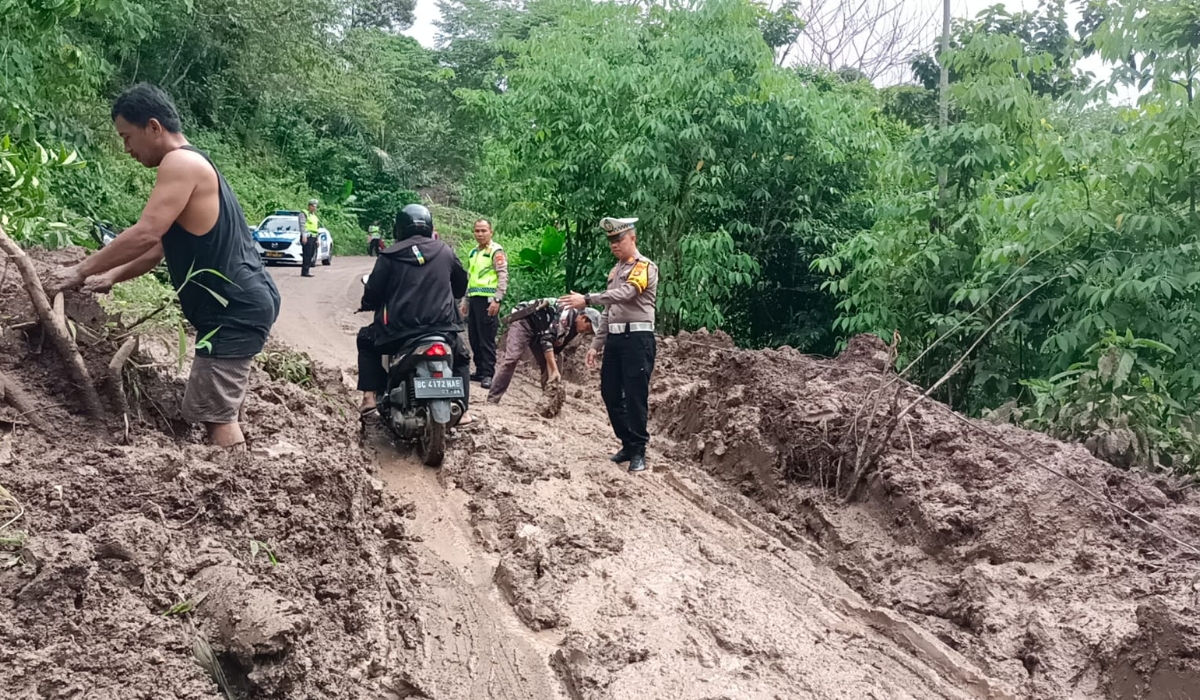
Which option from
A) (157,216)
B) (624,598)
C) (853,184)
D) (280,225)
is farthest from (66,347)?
(280,225)

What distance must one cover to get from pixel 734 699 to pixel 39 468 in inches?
111

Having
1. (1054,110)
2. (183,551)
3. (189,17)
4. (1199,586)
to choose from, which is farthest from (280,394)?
(189,17)

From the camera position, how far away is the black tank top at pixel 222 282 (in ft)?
13.6

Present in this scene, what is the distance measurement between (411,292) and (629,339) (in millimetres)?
A: 1635

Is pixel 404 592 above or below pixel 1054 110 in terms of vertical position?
below

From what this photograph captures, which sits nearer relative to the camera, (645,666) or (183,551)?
(183,551)

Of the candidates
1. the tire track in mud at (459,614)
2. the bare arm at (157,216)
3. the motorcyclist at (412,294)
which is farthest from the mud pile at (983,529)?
the bare arm at (157,216)

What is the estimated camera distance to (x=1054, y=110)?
37.7 ft

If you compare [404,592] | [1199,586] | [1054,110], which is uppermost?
[1054,110]

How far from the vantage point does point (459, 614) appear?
4.30m

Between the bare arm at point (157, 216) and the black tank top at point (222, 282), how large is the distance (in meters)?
0.15

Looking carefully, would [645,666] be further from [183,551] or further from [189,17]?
[189,17]

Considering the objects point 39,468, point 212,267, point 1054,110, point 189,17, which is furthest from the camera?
point 189,17

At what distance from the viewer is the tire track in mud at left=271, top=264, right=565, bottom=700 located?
3.71 metres
